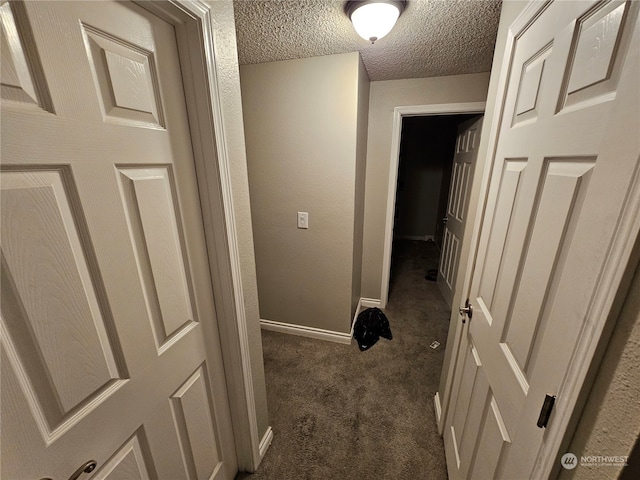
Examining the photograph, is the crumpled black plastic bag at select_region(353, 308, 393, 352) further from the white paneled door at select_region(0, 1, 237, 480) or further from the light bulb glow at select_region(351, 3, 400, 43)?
the light bulb glow at select_region(351, 3, 400, 43)

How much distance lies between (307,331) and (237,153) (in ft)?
6.10

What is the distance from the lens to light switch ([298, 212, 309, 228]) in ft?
6.90

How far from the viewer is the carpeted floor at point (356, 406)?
1.38 meters

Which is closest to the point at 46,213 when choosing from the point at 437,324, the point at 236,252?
the point at 236,252

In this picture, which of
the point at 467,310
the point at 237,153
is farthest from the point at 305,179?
the point at 467,310

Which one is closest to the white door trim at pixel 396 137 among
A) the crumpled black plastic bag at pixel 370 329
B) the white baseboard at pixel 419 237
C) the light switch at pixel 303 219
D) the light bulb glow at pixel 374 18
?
the crumpled black plastic bag at pixel 370 329

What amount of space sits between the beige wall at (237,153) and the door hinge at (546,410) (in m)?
1.05

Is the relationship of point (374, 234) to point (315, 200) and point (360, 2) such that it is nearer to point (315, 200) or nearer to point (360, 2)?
point (315, 200)

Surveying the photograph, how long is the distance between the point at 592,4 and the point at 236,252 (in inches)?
46.8

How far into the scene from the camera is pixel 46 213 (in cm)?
53

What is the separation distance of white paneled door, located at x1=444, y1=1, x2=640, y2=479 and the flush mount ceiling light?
23.3 inches

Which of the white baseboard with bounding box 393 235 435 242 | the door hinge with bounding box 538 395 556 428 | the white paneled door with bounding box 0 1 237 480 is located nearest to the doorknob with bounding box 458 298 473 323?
the door hinge with bounding box 538 395 556 428
